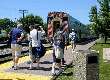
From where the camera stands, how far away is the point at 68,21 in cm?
3825

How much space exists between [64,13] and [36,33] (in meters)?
21.9

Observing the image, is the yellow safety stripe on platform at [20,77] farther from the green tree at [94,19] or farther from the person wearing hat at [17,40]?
the green tree at [94,19]

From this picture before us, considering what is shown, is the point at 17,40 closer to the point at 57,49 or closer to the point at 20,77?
the point at 57,49

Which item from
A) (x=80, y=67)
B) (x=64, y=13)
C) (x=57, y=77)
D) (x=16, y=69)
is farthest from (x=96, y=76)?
(x=64, y=13)

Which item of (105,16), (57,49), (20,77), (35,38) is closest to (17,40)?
(35,38)

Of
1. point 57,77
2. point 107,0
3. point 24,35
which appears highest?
point 107,0

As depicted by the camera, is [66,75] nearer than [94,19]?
Yes

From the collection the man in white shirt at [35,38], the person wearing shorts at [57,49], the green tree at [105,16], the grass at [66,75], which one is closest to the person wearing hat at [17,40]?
the man in white shirt at [35,38]

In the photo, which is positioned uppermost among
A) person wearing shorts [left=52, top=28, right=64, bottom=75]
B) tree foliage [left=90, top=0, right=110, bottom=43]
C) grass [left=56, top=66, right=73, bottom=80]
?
tree foliage [left=90, top=0, right=110, bottom=43]

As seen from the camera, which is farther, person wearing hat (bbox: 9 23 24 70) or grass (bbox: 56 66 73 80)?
person wearing hat (bbox: 9 23 24 70)

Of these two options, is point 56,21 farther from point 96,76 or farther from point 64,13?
point 96,76

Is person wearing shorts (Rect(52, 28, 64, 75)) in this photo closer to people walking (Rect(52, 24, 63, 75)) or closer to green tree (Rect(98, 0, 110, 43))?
people walking (Rect(52, 24, 63, 75))

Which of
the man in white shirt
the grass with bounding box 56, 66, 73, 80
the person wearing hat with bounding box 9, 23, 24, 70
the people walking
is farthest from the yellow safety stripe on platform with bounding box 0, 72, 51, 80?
the man in white shirt

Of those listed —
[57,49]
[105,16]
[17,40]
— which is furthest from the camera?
[105,16]
